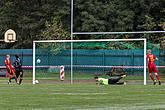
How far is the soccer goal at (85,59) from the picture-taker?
1457 inches

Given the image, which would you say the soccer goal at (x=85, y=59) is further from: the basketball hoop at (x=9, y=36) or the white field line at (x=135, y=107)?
the white field line at (x=135, y=107)

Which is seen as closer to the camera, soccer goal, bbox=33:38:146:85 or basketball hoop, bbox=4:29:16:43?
soccer goal, bbox=33:38:146:85

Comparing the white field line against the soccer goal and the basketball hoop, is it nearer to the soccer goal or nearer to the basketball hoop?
the soccer goal

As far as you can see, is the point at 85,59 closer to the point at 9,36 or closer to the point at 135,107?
the point at 9,36

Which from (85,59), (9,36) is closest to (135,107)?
(85,59)

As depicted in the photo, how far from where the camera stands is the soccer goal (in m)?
37.0

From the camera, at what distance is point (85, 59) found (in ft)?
147

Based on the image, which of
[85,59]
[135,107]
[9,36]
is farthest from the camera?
[9,36]

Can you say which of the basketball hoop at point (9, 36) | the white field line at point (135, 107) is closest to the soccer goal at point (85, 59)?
the basketball hoop at point (9, 36)

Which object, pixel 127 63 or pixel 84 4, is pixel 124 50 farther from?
pixel 84 4

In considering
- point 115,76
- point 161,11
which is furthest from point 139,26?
point 115,76

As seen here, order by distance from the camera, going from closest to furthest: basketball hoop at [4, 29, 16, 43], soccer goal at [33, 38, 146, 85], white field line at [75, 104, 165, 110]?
white field line at [75, 104, 165, 110]
soccer goal at [33, 38, 146, 85]
basketball hoop at [4, 29, 16, 43]

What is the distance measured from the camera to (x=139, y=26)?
176 ft

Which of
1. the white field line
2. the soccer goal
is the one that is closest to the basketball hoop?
the soccer goal
